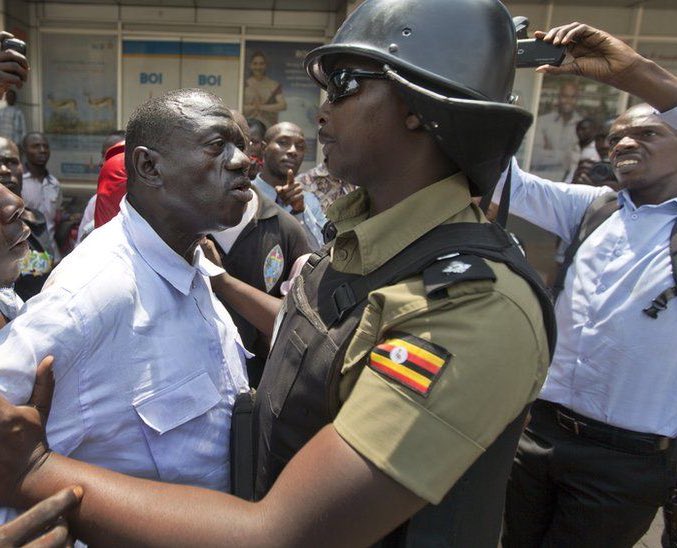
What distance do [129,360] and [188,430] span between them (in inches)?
9.6

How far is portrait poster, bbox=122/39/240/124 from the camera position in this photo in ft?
28.6

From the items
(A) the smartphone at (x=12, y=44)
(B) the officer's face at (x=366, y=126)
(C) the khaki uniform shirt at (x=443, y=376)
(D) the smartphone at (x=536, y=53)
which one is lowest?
(C) the khaki uniform shirt at (x=443, y=376)

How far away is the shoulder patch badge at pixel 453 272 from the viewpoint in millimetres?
1004

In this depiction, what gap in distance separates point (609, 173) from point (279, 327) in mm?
4144

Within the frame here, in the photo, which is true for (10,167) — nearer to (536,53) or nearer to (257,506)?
(536,53)

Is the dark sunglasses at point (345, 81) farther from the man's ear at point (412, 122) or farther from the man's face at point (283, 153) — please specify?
the man's face at point (283, 153)

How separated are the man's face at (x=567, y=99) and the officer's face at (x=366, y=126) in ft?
27.5

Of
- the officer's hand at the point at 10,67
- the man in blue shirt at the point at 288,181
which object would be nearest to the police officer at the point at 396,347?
the officer's hand at the point at 10,67

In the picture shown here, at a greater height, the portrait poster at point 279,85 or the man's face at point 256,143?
the portrait poster at point 279,85

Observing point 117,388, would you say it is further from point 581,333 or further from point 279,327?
point 581,333

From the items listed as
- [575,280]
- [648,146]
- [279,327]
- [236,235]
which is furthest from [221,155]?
[648,146]

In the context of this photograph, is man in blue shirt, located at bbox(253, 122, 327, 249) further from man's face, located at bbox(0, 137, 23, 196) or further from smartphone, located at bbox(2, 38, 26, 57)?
smartphone, located at bbox(2, 38, 26, 57)

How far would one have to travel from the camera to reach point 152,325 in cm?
138

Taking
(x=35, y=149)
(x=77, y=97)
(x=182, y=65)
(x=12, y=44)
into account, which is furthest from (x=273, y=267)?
(x=77, y=97)
